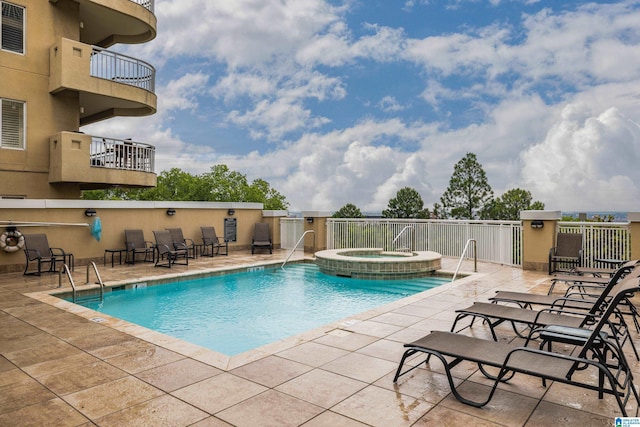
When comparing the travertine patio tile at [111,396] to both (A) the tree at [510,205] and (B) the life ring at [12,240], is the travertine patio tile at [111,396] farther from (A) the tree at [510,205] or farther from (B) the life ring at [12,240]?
(A) the tree at [510,205]

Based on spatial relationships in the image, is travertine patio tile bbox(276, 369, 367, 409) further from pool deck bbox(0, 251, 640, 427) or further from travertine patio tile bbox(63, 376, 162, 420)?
travertine patio tile bbox(63, 376, 162, 420)

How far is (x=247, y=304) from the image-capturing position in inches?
320

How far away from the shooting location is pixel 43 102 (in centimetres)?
1299

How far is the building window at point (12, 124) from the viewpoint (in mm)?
12367

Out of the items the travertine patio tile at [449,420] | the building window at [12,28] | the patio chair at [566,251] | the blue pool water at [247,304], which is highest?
the building window at [12,28]

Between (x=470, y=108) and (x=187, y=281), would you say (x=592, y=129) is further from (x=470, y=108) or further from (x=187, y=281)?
(x=470, y=108)

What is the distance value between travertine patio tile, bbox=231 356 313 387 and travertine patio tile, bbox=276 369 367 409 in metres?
0.10

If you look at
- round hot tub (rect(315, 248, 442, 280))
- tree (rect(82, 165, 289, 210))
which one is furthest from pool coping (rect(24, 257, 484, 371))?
tree (rect(82, 165, 289, 210))

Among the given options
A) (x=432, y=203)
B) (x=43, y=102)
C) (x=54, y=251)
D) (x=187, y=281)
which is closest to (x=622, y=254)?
(x=187, y=281)

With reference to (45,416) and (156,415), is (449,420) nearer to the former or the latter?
(156,415)

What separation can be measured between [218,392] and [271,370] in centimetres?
61

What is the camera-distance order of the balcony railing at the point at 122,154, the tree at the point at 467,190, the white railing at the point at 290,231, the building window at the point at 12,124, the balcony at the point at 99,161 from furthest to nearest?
the tree at the point at 467,190 → the white railing at the point at 290,231 → the balcony railing at the point at 122,154 → the balcony at the point at 99,161 → the building window at the point at 12,124

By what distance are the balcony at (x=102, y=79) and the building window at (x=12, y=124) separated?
1075 mm

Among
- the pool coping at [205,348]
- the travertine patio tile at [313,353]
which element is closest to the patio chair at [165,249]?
the pool coping at [205,348]
